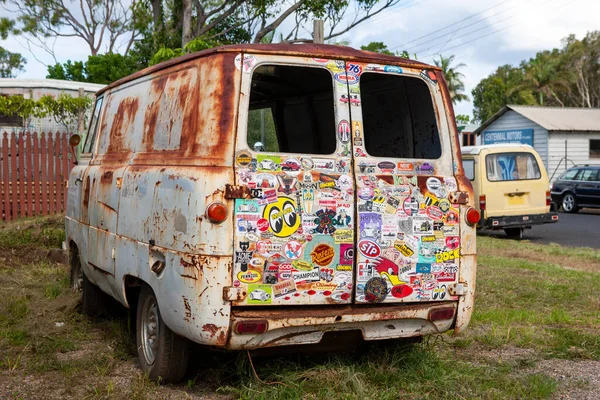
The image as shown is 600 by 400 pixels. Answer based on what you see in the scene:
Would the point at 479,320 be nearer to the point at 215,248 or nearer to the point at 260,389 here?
the point at 260,389

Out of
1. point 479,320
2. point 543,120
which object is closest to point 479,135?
point 543,120

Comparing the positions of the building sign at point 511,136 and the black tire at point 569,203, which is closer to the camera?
the black tire at point 569,203

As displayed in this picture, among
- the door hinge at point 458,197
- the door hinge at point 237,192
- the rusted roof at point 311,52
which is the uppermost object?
the rusted roof at point 311,52

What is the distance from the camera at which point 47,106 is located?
57.1ft

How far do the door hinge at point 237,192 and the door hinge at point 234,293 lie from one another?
0.53m

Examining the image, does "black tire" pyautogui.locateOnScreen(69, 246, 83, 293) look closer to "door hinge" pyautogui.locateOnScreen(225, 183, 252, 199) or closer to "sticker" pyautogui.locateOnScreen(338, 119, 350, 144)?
"door hinge" pyautogui.locateOnScreen(225, 183, 252, 199)

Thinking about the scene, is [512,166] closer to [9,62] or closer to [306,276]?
[306,276]

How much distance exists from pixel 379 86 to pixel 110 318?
3.38 meters

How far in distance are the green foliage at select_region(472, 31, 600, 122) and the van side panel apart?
55310 millimetres

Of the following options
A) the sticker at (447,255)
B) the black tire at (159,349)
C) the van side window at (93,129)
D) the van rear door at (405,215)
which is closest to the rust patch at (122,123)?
the van side window at (93,129)

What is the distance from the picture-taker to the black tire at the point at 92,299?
6932 mm

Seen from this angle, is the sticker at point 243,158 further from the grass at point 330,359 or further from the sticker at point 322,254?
the grass at point 330,359

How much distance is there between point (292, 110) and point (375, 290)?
6.60 feet

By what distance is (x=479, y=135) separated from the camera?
39594 millimetres
